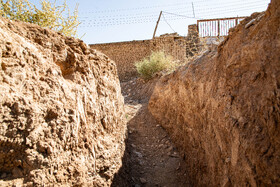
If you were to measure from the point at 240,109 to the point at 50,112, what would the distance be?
1651 millimetres

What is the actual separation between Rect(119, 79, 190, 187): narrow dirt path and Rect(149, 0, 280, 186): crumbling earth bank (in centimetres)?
41

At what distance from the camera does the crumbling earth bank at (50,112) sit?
1326 mm

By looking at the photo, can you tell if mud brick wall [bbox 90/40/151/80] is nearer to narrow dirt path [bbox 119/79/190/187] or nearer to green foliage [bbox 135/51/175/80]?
green foliage [bbox 135/51/175/80]

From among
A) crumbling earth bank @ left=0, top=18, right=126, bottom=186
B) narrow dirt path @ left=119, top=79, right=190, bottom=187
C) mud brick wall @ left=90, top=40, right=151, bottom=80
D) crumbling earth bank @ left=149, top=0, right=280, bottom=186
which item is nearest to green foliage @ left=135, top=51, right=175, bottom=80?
mud brick wall @ left=90, top=40, right=151, bottom=80

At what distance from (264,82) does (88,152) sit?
174 centimetres

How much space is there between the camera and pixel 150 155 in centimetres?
367

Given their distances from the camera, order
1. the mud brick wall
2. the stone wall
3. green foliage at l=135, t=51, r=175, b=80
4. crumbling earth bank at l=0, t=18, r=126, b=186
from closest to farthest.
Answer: crumbling earth bank at l=0, t=18, r=126, b=186 < green foliage at l=135, t=51, r=175, b=80 < the stone wall < the mud brick wall

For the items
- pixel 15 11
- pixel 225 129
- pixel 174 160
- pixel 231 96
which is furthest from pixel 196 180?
pixel 15 11

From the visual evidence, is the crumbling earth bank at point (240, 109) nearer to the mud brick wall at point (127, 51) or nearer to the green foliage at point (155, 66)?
the green foliage at point (155, 66)

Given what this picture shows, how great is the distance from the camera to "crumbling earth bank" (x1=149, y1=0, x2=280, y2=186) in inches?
55.3

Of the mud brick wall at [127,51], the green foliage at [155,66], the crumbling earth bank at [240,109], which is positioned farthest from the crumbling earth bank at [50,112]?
the mud brick wall at [127,51]

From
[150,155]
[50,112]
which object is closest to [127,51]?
[150,155]

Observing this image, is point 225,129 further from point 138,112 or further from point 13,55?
point 138,112

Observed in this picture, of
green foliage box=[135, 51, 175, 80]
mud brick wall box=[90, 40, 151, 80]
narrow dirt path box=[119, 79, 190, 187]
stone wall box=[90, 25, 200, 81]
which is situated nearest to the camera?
narrow dirt path box=[119, 79, 190, 187]
